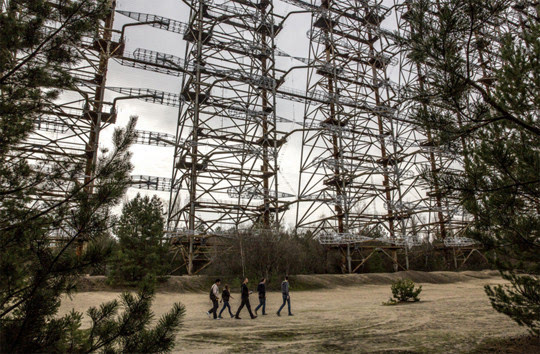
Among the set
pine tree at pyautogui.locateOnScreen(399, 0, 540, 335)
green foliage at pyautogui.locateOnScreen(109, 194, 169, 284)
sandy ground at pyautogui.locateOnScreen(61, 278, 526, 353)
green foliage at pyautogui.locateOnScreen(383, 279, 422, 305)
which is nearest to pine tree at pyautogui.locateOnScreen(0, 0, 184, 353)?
sandy ground at pyautogui.locateOnScreen(61, 278, 526, 353)

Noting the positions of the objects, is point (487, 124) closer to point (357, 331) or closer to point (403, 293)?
point (357, 331)

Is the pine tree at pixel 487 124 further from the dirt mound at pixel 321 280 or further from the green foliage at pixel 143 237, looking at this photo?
the green foliage at pixel 143 237

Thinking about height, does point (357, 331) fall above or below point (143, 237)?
below

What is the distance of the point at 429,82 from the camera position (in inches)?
215

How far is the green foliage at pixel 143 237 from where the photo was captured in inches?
707

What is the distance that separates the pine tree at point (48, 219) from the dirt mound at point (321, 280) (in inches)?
469

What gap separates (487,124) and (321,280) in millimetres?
18452

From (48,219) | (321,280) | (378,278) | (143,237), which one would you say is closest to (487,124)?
(48,219)

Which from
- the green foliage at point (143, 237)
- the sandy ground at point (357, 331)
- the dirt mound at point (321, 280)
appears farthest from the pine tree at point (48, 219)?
the green foliage at point (143, 237)

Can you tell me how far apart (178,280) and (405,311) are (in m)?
12.4

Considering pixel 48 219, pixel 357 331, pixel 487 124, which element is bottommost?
pixel 357 331

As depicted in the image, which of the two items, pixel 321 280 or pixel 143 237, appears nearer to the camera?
pixel 143 237

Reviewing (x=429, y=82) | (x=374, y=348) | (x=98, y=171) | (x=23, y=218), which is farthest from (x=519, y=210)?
(x=23, y=218)

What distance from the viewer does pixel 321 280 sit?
2275 cm
